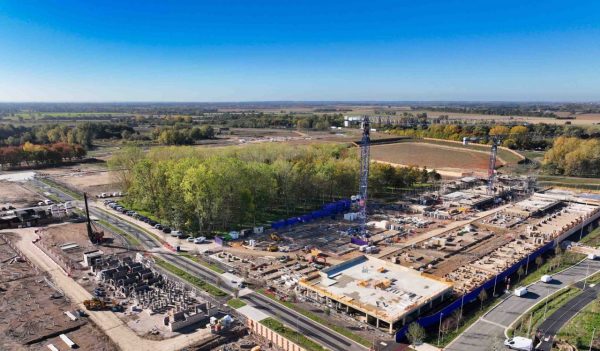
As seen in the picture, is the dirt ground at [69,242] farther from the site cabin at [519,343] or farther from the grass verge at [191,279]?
the site cabin at [519,343]

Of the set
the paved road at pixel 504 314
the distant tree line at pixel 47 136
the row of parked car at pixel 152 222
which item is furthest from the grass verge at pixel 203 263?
the distant tree line at pixel 47 136

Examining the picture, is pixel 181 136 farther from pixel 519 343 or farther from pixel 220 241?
pixel 519 343

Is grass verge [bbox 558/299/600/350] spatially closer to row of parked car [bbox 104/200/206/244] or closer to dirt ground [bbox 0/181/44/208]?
row of parked car [bbox 104/200/206/244]

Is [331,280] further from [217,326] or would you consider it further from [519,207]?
[519,207]

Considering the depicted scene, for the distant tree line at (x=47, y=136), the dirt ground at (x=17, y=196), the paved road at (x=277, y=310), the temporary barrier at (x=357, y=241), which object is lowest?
the paved road at (x=277, y=310)

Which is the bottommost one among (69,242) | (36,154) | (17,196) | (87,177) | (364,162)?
(69,242)

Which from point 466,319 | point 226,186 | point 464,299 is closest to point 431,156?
point 226,186
